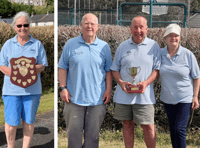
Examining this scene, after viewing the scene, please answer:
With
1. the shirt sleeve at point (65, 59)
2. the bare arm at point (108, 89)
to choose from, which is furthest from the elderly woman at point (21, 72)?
the bare arm at point (108, 89)

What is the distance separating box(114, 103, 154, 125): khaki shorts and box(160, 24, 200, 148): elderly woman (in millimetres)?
247

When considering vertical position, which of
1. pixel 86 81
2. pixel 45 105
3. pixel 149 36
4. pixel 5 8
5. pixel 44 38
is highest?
pixel 5 8

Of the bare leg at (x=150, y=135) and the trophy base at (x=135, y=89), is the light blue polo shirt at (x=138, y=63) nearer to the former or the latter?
the trophy base at (x=135, y=89)

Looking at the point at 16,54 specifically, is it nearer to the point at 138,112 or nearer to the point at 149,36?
the point at 138,112

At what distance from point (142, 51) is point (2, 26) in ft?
15.4

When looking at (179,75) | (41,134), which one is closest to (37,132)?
(41,134)

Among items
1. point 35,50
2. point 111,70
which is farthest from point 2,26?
point 111,70

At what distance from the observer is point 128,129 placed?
11.0 ft

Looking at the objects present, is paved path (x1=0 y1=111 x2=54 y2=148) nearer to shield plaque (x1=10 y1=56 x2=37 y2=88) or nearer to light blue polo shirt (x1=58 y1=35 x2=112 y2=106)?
shield plaque (x1=10 y1=56 x2=37 y2=88)

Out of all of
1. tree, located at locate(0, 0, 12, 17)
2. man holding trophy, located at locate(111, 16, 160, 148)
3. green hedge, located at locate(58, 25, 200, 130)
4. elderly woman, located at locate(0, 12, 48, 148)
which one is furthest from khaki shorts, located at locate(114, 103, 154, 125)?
tree, located at locate(0, 0, 12, 17)

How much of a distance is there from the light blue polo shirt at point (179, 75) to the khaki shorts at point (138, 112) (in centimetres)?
28

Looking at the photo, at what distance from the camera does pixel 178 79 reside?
3.12m

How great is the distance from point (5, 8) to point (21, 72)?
7517 cm

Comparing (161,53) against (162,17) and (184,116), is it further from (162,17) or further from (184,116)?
(162,17)
